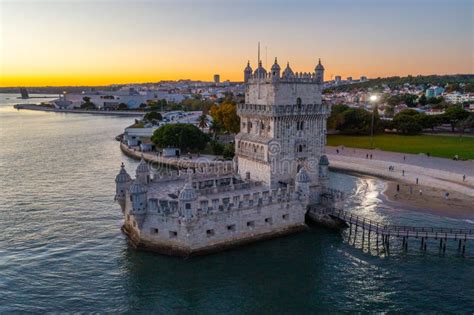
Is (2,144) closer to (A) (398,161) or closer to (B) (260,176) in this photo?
(B) (260,176)

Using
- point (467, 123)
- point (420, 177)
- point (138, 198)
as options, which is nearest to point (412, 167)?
point (420, 177)

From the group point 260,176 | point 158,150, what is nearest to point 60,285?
point 260,176

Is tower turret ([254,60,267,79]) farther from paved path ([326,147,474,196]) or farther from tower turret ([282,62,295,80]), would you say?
paved path ([326,147,474,196])

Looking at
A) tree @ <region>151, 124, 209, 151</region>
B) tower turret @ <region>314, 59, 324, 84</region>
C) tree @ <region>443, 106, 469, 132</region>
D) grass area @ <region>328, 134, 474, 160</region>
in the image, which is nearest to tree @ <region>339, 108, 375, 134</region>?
grass area @ <region>328, 134, 474, 160</region>

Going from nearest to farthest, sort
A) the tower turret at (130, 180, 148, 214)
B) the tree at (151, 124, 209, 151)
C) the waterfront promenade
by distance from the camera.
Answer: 1. the tower turret at (130, 180, 148, 214)
2. the waterfront promenade
3. the tree at (151, 124, 209, 151)

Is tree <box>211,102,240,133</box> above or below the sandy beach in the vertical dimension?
above

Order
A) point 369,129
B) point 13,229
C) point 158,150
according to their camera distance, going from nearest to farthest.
Answer: point 13,229, point 158,150, point 369,129
